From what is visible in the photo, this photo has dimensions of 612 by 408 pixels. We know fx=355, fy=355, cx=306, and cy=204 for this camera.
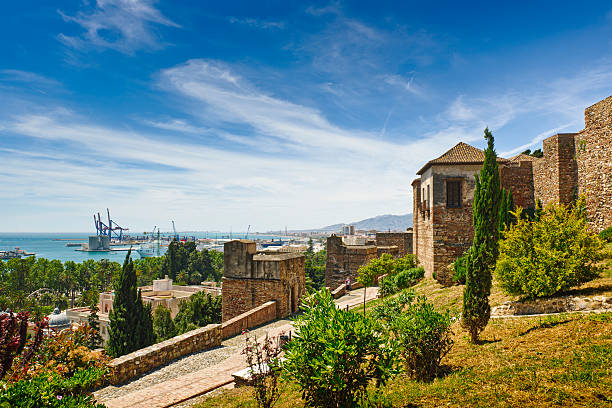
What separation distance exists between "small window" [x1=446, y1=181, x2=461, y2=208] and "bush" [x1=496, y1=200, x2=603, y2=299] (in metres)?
8.88

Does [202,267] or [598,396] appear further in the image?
[202,267]

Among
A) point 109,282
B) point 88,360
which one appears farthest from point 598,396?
point 109,282

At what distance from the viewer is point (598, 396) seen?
450 cm

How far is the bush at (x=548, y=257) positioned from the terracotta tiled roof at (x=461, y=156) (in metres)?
9.02

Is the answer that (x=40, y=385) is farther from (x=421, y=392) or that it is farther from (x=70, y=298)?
(x=70, y=298)

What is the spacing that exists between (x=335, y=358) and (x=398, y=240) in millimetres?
29481

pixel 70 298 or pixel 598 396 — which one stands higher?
pixel 598 396

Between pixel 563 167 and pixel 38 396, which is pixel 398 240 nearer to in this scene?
pixel 563 167

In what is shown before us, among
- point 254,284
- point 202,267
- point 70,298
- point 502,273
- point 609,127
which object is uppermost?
point 609,127

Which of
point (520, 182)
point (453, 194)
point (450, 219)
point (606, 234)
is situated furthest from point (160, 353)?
point (520, 182)

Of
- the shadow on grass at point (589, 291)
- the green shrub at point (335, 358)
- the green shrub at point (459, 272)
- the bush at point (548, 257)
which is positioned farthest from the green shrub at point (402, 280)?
the green shrub at point (335, 358)

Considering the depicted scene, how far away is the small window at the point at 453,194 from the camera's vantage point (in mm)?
18531

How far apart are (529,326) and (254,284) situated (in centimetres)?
1190

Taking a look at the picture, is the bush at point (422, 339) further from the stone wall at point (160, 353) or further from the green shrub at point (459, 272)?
the green shrub at point (459, 272)
